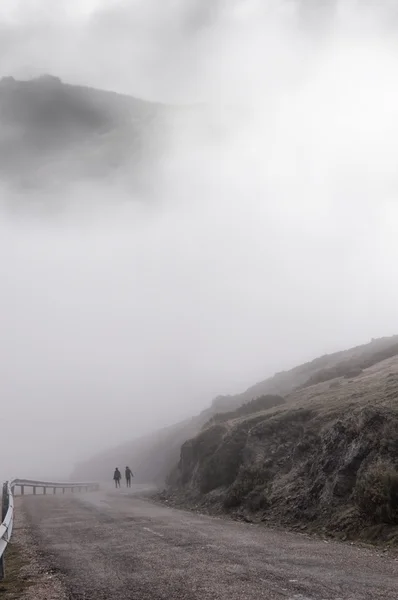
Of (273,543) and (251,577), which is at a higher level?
(251,577)

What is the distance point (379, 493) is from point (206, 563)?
618 cm

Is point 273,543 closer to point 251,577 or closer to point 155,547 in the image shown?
point 155,547

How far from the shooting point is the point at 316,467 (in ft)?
57.3

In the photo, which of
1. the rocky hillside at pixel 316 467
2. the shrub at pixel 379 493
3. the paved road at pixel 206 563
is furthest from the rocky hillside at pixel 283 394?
the paved road at pixel 206 563

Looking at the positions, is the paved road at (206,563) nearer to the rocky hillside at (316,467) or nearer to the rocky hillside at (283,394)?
the rocky hillside at (316,467)

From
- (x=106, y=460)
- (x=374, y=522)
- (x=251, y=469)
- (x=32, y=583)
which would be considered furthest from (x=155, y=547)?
(x=106, y=460)

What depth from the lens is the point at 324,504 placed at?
15.4 meters

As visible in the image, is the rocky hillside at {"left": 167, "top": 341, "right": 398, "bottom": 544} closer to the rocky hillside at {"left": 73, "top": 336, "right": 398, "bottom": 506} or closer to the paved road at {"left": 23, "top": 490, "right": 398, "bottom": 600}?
the rocky hillside at {"left": 73, "top": 336, "right": 398, "bottom": 506}

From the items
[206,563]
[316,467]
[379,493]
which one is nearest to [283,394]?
[316,467]

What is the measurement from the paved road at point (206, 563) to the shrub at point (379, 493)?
171cm

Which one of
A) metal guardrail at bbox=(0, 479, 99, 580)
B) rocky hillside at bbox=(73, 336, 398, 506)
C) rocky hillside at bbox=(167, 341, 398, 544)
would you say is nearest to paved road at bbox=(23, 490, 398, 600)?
metal guardrail at bbox=(0, 479, 99, 580)

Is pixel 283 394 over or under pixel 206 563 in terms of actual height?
under

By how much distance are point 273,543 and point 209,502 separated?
Answer: 10.3m

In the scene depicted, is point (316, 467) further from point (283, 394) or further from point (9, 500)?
point (283, 394)
